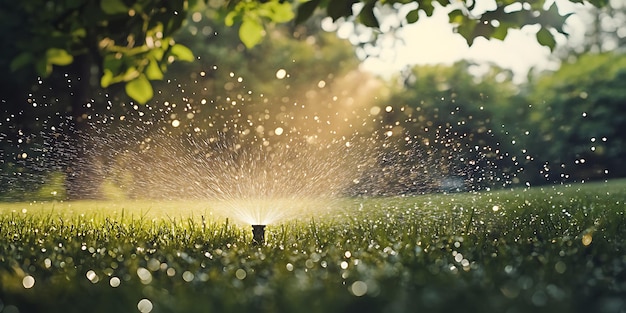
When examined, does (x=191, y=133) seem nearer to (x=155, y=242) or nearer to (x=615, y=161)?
(x=615, y=161)

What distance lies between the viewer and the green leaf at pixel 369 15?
4395mm

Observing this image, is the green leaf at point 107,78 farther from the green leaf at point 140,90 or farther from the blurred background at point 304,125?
the blurred background at point 304,125

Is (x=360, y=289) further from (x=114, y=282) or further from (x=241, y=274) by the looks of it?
(x=114, y=282)

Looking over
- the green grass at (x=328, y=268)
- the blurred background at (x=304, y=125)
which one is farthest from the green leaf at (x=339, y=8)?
the blurred background at (x=304, y=125)

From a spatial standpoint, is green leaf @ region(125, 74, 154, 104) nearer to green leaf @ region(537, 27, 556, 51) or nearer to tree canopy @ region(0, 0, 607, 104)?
tree canopy @ region(0, 0, 607, 104)

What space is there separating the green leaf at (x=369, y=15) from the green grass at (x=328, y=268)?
1.43 m

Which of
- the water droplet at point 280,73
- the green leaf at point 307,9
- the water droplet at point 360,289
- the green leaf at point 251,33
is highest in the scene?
the water droplet at point 280,73

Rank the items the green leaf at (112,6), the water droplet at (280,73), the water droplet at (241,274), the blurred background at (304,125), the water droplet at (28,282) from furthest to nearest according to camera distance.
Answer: the water droplet at (280,73)
the blurred background at (304,125)
the green leaf at (112,6)
the water droplet at (241,274)
the water droplet at (28,282)

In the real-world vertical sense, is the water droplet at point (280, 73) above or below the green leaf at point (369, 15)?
above

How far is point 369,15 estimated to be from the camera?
441 cm

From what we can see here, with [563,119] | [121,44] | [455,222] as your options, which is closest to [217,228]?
[121,44]

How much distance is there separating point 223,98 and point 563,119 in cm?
1056

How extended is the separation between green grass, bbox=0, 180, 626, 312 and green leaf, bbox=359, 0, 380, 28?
1.43 metres

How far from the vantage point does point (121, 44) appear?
4.81 metres
